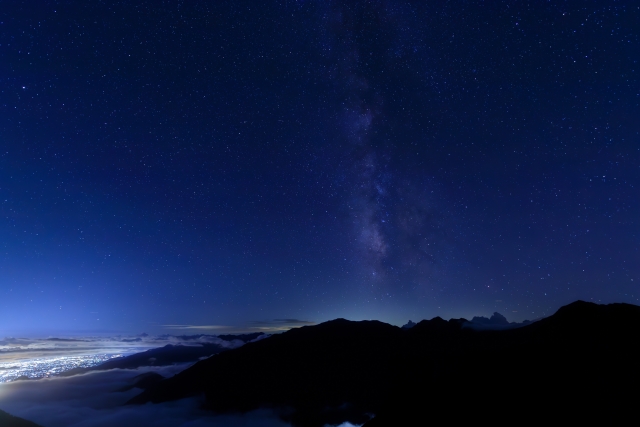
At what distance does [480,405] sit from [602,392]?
54.9ft

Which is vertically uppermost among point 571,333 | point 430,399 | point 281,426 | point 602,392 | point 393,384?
point 571,333

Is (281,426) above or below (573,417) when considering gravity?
below

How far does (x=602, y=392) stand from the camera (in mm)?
48938

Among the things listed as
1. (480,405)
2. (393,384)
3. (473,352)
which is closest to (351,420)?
(393,384)

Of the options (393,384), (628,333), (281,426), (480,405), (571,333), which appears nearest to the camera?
(480,405)

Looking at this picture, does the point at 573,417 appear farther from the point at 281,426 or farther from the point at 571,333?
the point at 281,426

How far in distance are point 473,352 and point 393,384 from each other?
124473 millimetres

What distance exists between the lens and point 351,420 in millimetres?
186375

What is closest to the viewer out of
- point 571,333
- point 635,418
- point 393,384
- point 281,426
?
point 635,418

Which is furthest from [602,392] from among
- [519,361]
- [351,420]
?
[351,420]

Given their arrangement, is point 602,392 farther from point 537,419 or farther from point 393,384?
point 393,384

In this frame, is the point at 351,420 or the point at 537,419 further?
the point at 351,420

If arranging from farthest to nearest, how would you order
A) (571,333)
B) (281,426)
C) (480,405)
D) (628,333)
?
(281,426), (571,333), (628,333), (480,405)

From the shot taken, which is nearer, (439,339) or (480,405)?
(480,405)
